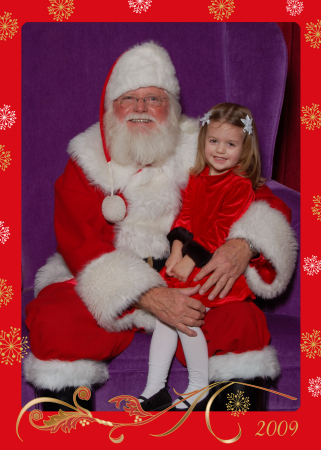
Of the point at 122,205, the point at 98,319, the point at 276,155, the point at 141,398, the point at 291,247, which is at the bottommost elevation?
the point at 141,398

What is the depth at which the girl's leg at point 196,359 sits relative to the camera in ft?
6.36

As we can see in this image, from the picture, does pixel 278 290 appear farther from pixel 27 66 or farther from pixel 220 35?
pixel 27 66

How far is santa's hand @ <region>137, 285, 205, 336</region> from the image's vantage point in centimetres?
196

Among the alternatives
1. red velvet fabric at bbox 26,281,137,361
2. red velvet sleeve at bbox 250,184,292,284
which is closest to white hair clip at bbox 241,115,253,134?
red velvet sleeve at bbox 250,184,292,284

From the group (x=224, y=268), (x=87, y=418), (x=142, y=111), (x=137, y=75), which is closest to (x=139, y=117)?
(x=142, y=111)

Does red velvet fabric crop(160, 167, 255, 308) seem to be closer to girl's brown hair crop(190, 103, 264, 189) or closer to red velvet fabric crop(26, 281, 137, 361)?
girl's brown hair crop(190, 103, 264, 189)

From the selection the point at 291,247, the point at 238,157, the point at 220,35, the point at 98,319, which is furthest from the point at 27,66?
the point at 291,247

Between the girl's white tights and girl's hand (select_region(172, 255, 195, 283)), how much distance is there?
0.21m

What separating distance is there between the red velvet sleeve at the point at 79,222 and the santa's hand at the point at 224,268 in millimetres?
430

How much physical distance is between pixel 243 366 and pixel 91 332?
599mm

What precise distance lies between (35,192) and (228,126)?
111cm

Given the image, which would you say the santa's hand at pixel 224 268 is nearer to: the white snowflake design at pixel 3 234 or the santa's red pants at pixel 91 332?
the santa's red pants at pixel 91 332

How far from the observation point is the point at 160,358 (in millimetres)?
1975

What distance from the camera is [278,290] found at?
218cm
